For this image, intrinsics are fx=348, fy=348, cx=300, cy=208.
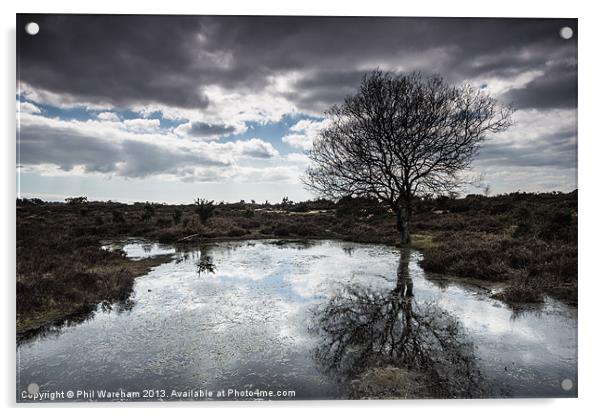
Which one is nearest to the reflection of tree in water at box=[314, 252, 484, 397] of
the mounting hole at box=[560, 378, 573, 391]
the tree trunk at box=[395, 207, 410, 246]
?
the mounting hole at box=[560, 378, 573, 391]

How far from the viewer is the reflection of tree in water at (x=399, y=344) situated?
14.6 ft

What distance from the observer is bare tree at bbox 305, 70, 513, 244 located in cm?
966

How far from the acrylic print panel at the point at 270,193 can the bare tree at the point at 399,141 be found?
27cm

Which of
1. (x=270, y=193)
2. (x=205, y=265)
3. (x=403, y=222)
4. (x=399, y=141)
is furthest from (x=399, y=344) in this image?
(x=403, y=222)

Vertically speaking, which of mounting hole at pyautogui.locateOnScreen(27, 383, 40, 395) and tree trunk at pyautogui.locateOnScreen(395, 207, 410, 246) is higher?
tree trunk at pyautogui.locateOnScreen(395, 207, 410, 246)

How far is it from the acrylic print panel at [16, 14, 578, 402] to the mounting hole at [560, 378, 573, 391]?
0.11 ft

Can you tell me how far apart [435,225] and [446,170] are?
21.9ft

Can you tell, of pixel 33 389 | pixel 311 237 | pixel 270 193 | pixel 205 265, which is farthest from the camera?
pixel 311 237

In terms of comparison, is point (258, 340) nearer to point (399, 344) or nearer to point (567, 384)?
point (399, 344)

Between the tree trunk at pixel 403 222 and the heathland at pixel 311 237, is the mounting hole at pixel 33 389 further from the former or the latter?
the tree trunk at pixel 403 222

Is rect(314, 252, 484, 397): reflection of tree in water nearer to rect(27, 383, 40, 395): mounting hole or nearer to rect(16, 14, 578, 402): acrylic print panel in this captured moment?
rect(16, 14, 578, 402): acrylic print panel

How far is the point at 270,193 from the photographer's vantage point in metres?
8.79

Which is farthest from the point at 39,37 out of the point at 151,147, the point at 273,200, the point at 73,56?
the point at 273,200

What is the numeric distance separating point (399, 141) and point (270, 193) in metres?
6.32
